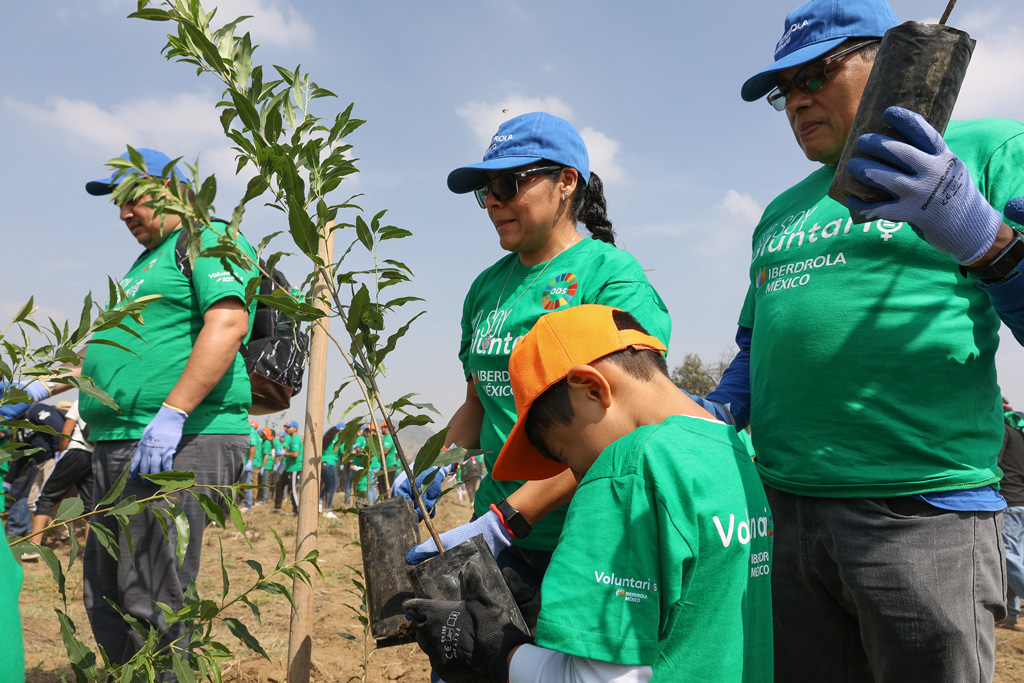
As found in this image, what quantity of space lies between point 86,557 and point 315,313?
6.50 feet

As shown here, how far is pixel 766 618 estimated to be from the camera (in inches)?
50.8

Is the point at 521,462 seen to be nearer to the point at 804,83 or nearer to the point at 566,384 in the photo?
the point at 566,384

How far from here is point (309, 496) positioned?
111 inches

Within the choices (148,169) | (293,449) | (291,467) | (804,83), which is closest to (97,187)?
(148,169)

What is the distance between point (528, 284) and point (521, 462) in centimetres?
78

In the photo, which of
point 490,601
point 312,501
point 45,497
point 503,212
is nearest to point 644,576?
point 490,601

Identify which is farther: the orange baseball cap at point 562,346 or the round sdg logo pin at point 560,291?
the round sdg logo pin at point 560,291

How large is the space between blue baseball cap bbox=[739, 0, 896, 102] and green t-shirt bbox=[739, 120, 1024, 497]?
13.1 inches

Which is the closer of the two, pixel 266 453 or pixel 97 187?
pixel 97 187

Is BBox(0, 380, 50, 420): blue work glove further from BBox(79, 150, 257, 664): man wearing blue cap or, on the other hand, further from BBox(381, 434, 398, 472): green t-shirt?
BBox(381, 434, 398, 472): green t-shirt

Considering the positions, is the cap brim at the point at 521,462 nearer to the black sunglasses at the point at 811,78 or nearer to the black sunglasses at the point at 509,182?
the black sunglasses at the point at 509,182

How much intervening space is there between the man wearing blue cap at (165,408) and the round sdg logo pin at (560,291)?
1.33m

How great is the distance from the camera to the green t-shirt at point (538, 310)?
1.97 metres

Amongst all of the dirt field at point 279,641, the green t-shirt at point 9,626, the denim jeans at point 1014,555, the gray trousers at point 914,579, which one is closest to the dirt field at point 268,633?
the dirt field at point 279,641
